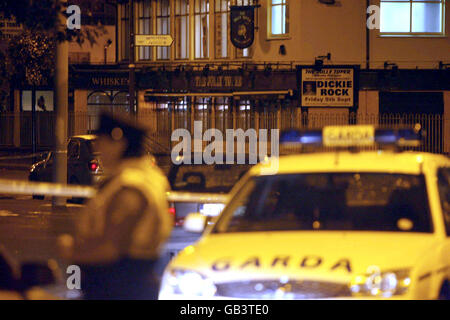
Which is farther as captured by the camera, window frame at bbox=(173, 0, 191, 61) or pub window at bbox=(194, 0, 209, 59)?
window frame at bbox=(173, 0, 191, 61)

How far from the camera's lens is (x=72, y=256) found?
171 inches

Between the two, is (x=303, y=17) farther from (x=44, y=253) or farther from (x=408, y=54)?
(x=44, y=253)

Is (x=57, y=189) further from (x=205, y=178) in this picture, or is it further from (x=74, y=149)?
(x=205, y=178)

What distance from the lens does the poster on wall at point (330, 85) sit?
31281 millimetres

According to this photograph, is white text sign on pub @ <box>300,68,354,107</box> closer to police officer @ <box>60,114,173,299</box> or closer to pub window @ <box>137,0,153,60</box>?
pub window @ <box>137,0,153,60</box>

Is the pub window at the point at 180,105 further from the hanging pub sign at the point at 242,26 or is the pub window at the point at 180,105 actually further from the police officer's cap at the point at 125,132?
the police officer's cap at the point at 125,132

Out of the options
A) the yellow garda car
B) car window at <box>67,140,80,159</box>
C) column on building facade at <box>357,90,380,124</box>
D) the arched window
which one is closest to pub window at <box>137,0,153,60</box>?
the arched window

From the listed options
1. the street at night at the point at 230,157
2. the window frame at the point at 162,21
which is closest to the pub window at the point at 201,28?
the street at night at the point at 230,157

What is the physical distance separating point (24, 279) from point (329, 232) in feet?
9.66

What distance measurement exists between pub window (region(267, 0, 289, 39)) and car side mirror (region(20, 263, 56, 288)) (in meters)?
29.2

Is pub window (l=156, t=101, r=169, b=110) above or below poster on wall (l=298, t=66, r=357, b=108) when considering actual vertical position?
below

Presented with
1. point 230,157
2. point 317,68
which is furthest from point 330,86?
point 230,157

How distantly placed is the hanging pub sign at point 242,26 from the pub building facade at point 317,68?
0.04 meters

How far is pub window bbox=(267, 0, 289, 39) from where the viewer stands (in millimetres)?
32531
